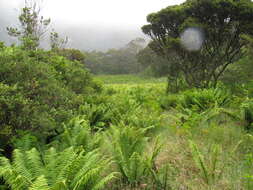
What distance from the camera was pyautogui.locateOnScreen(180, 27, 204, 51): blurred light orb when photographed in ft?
32.2

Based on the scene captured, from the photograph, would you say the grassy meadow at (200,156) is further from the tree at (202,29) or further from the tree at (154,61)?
the tree at (154,61)

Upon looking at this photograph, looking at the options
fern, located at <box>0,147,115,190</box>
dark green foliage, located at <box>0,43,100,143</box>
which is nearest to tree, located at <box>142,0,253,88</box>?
dark green foliage, located at <box>0,43,100,143</box>

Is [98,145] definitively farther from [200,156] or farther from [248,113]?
[248,113]

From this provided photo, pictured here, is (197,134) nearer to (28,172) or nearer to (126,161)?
(126,161)

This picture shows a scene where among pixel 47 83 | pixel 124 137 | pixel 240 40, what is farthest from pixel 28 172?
pixel 240 40

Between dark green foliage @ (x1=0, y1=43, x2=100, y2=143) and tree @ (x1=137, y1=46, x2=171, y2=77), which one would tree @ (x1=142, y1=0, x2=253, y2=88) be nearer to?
dark green foliage @ (x1=0, y1=43, x2=100, y2=143)

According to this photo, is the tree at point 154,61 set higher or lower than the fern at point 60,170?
higher

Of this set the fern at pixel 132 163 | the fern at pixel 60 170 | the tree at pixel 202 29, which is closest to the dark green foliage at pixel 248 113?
the fern at pixel 132 163

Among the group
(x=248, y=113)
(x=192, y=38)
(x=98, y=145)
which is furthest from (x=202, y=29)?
(x=98, y=145)

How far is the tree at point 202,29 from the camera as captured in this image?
361 inches

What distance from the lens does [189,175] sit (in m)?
3.10

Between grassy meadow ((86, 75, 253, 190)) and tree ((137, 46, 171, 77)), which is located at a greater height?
tree ((137, 46, 171, 77))

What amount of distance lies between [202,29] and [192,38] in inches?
25.8

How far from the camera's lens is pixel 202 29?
382 inches
